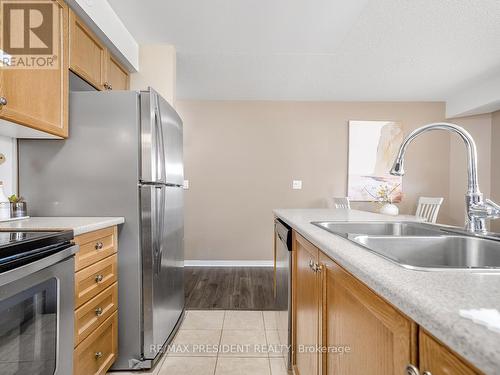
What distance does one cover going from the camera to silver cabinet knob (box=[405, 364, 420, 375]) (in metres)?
0.42

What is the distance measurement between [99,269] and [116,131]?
778 millimetres

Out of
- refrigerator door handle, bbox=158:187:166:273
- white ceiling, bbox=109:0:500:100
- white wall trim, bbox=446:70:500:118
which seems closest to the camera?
refrigerator door handle, bbox=158:187:166:273

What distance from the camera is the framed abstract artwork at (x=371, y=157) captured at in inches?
156

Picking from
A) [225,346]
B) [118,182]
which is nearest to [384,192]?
[225,346]

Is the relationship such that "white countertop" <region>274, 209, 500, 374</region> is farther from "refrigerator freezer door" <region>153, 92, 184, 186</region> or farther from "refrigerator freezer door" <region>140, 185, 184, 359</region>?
"refrigerator freezer door" <region>153, 92, 184, 186</region>

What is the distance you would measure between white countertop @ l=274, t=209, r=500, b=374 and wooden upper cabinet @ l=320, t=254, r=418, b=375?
63 mm

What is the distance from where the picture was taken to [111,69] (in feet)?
7.07

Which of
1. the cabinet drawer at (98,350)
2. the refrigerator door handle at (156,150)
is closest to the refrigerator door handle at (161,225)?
the refrigerator door handle at (156,150)

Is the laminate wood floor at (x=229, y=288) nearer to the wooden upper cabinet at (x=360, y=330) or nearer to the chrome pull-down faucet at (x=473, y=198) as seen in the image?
the wooden upper cabinet at (x=360, y=330)

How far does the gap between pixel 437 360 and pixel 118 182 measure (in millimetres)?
1603

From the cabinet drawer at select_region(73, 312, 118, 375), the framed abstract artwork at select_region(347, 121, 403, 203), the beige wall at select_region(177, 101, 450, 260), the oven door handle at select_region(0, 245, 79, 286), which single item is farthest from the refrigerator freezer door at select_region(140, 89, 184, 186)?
the framed abstract artwork at select_region(347, 121, 403, 203)

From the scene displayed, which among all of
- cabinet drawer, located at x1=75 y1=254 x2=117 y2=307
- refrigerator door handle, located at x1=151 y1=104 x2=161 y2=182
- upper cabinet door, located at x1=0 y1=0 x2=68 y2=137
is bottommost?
cabinet drawer, located at x1=75 y1=254 x2=117 y2=307

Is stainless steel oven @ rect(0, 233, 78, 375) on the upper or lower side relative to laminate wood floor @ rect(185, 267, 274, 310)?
upper

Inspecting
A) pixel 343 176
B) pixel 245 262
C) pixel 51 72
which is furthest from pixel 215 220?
pixel 51 72
